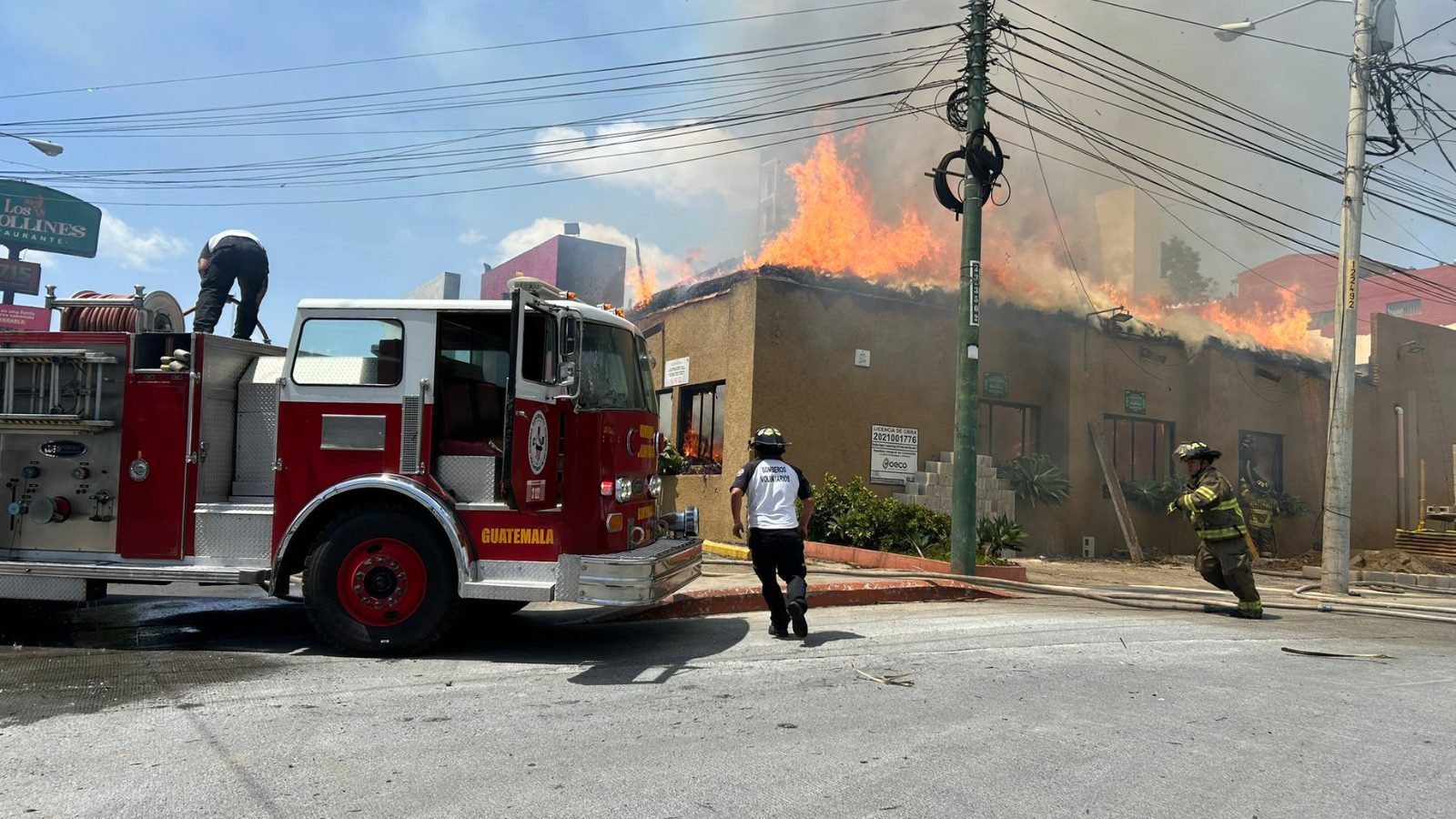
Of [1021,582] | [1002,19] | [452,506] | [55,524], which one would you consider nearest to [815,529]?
[1021,582]

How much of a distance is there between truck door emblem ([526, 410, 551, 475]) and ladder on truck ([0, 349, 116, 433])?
284 cm

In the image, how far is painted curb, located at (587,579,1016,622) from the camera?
762 centimetres

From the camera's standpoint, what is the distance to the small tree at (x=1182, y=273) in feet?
94.1

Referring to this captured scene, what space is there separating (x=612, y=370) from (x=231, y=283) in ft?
11.4

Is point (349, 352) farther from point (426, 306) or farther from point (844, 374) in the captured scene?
point (844, 374)

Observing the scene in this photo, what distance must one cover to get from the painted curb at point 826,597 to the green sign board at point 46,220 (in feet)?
118

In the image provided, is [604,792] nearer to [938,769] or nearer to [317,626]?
[938,769]

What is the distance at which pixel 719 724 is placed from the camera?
443 cm

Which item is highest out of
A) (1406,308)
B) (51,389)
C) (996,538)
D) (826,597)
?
(1406,308)

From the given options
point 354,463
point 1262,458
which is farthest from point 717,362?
point 1262,458

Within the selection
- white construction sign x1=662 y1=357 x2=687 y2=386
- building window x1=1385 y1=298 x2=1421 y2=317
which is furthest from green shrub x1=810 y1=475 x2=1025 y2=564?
building window x1=1385 y1=298 x2=1421 y2=317

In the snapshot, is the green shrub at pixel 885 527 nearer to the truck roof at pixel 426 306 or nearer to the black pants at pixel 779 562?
the black pants at pixel 779 562

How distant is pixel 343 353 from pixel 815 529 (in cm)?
778

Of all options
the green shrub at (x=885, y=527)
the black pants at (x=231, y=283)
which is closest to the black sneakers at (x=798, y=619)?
the black pants at (x=231, y=283)
